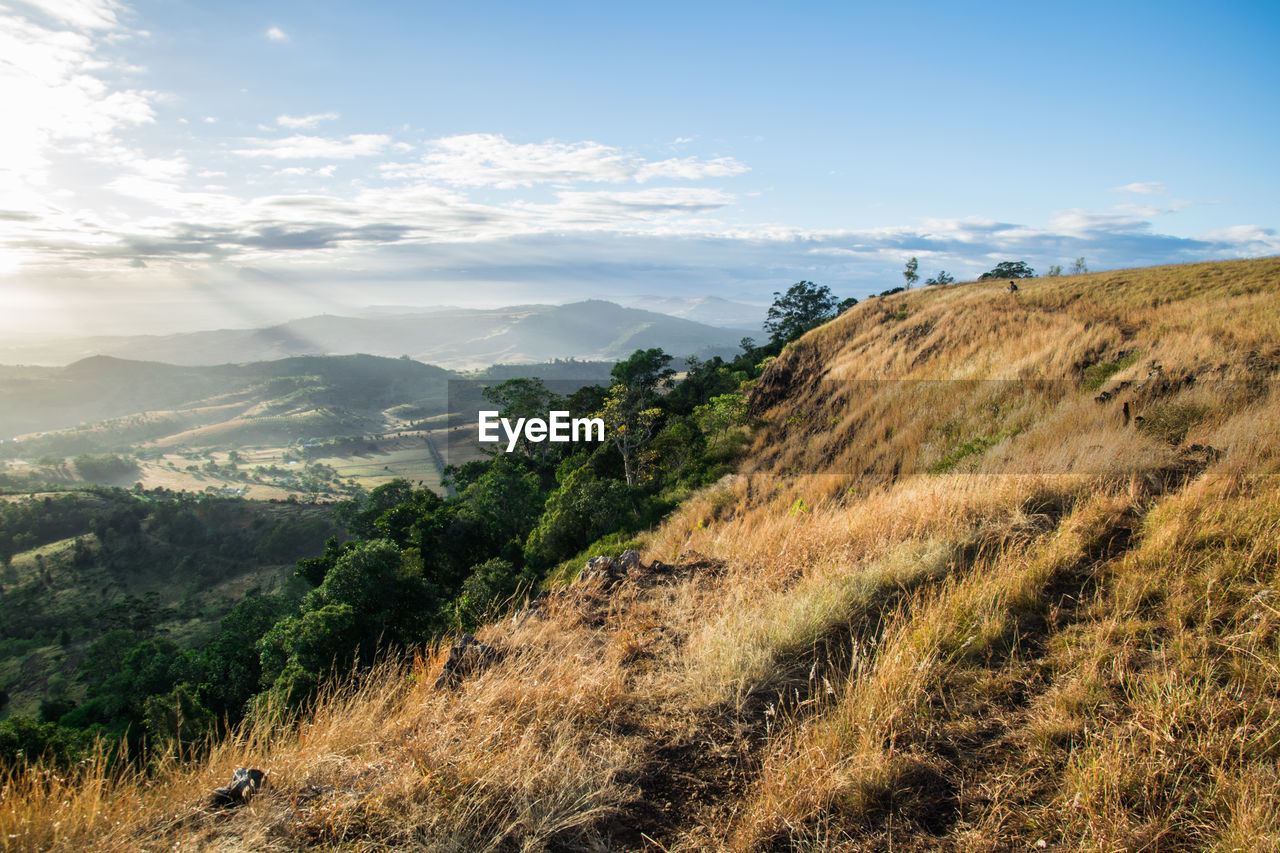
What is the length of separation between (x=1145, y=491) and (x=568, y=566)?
54.4ft

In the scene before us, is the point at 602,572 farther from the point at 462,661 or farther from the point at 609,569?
the point at 462,661

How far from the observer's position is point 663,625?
4.82 m

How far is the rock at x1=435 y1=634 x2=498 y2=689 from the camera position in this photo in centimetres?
416

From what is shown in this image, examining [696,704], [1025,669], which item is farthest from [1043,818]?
[696,704]

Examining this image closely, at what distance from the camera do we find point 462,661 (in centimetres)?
443

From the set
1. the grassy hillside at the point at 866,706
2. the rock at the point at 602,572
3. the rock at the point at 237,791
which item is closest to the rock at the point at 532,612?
the grassy hillside at the point at 866,706

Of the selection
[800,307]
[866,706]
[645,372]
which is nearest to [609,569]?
[866,706]

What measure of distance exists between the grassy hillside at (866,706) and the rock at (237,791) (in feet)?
0.31

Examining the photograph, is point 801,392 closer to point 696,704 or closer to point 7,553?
point 696,704

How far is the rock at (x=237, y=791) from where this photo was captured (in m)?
2.90

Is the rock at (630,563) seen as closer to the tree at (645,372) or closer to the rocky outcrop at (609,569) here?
the rocky outcrop at (609,569)

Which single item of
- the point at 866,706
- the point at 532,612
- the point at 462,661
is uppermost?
the point at 866,706

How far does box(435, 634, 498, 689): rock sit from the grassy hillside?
14 centimetres

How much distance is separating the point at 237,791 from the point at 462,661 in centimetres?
165
